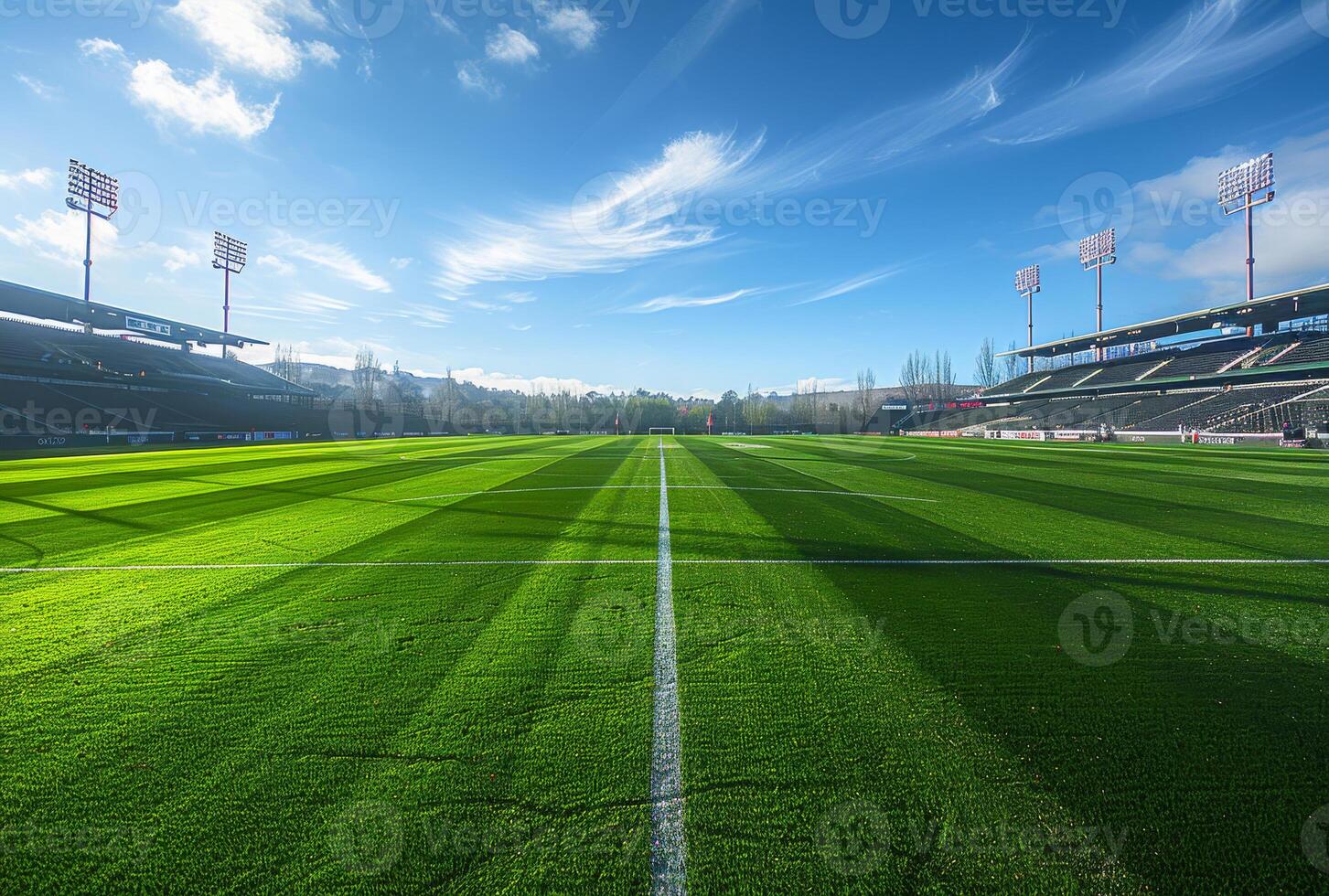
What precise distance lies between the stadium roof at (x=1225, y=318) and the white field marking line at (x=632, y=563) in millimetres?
46278

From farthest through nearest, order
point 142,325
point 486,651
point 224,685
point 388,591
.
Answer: point 142,325, point 388,591, point 486,651, point 224,685

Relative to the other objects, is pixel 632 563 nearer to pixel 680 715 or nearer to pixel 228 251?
pixel 680 715

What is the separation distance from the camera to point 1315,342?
116 feet

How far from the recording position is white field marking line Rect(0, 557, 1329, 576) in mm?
4949

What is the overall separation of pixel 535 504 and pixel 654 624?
5355 mm

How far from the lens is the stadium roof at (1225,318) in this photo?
1396 inches

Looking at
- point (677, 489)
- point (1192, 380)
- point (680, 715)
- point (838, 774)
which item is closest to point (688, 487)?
point (677, 489)

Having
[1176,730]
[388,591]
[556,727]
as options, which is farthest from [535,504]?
[1176,730]

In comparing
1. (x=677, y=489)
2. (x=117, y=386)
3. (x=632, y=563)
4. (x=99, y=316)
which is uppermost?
(x=99, y=316)

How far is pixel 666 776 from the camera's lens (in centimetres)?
207

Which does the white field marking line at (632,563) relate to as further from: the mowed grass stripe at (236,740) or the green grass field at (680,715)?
the mowed grass stripe at (236,740)

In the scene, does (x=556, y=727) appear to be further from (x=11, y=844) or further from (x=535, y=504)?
(x=535, y=504)

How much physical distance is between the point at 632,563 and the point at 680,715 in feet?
8.60

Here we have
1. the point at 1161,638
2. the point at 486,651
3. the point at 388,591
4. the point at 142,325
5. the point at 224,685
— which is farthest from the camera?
the point at 142,325
